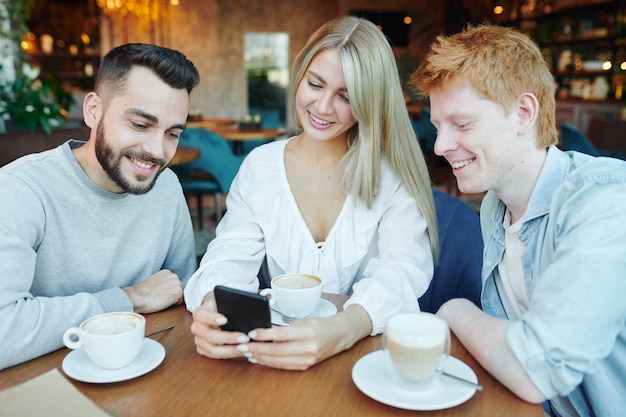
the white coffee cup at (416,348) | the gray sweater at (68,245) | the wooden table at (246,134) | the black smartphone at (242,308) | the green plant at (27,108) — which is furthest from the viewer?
the wooden table at (246,134)

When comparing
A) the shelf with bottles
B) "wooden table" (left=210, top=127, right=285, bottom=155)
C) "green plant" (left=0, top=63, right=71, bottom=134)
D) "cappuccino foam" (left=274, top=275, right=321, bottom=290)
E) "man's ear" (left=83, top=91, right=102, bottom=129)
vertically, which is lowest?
"wooden table" (left=210, top=127, right=285, bottom=155)

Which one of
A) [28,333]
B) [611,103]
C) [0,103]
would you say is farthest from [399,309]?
[611,103]

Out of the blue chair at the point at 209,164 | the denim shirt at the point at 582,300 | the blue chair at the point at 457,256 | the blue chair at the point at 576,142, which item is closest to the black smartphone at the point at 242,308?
the denim shirt at the point at 582,300

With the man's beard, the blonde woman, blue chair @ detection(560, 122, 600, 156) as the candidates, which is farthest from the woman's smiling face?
blue chair @ detection(560, 122, 600, 156)

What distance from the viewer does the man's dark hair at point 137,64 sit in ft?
5.03

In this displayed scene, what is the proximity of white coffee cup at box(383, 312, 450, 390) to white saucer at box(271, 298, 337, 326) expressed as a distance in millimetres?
336

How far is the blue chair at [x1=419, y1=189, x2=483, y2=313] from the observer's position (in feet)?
5.84

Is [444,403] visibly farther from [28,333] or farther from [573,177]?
[28,333]

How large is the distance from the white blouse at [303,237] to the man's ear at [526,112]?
476mm

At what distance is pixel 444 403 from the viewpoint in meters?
0.96

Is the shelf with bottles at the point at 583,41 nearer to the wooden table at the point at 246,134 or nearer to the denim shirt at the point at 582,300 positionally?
the wooden table at the point at 246,134

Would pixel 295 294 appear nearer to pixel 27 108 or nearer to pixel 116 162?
pixel 116 162

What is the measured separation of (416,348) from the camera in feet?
3.10

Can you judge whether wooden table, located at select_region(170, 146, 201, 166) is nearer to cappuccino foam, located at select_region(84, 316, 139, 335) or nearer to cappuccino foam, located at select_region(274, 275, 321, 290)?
cappuccino foam, located at select_region(274, 275, 321, 290)
